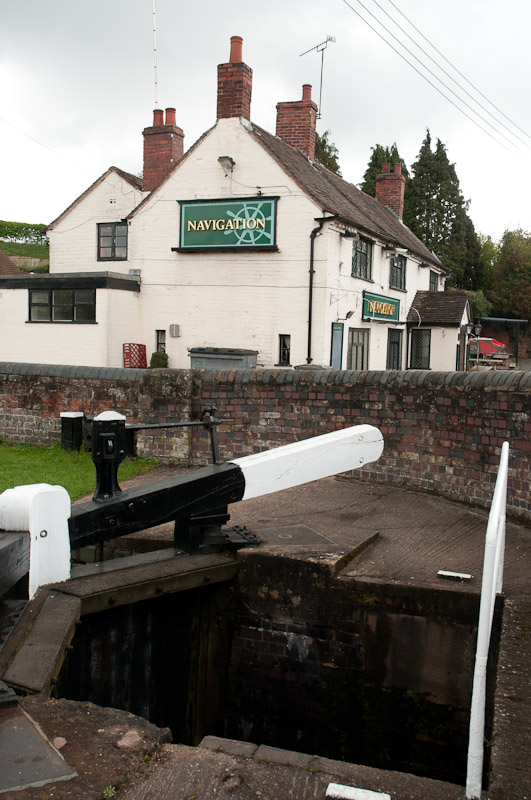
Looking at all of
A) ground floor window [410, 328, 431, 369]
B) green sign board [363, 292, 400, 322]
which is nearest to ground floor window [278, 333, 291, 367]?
green sign board [363, 292, 400, 322]

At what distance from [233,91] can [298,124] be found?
3509 millimetres

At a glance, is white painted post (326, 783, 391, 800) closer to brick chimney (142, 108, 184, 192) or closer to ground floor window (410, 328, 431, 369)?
brick chimney (142, 108, 184, 192)

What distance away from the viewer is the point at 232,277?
20.1 meters

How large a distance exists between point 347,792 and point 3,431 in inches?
409

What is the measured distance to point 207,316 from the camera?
20516 millimetres

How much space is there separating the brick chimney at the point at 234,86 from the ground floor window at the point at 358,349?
6.99 metres

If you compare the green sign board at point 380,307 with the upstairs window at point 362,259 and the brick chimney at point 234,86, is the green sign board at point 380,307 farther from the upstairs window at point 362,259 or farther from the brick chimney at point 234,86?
the brick chimney at point 234,86

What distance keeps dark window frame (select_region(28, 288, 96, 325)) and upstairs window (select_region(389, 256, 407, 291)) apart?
402 inches

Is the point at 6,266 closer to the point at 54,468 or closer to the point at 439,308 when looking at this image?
the point at 439,308

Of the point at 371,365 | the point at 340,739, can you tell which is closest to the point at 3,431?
the point at 340,739

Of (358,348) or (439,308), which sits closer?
(358,348)

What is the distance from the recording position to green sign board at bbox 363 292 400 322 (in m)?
21.8

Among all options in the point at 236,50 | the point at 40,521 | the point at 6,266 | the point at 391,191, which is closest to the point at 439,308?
the point at 391,191

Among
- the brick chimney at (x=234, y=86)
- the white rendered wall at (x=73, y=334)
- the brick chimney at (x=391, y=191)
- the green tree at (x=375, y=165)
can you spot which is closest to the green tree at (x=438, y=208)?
the green tree at (x=375, y=165)
